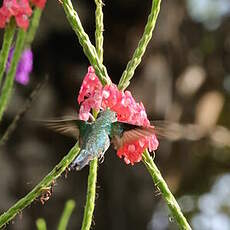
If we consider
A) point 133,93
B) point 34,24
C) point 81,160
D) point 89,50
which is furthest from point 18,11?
point 133,93

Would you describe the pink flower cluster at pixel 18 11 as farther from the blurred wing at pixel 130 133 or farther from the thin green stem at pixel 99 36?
the blurred wing at pixel 130 133

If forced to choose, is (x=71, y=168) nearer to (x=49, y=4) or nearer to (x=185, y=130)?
(x=49, y=4)

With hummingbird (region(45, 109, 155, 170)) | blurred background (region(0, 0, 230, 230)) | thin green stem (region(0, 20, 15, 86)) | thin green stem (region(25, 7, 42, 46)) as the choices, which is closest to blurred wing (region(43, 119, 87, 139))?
hummingbird (region(45, 109, 155, 170))

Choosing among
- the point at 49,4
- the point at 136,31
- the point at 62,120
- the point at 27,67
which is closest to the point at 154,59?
the point at 136,31

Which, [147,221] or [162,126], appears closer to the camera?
[162,126]

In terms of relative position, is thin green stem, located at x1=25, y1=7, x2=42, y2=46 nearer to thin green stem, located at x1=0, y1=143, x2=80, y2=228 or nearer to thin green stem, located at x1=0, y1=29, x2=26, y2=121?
thin green stem, located at x1=0, y1=29, x2=26, y2=121

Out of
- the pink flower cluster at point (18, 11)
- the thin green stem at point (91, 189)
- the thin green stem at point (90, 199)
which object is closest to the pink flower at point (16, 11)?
the pink flower cluster at point (18, 11)

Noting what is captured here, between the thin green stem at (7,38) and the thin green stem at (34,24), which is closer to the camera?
the thin green stem at (7,38)
